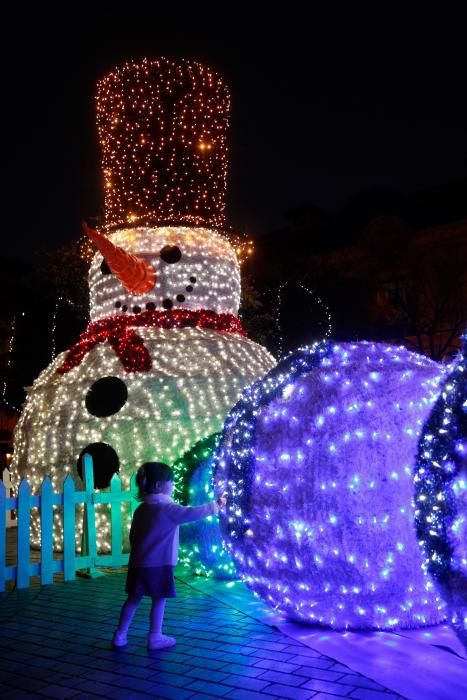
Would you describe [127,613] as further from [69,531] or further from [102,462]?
[102,462]

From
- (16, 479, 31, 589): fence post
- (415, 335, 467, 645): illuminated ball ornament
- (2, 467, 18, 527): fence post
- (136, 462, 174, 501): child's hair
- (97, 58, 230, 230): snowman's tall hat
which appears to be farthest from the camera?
(2, 467, 18, 527): fence post

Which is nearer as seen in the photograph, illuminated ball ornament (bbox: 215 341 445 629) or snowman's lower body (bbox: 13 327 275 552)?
Answer: illuminated ball ornament (bbox: 215 341 445 629)

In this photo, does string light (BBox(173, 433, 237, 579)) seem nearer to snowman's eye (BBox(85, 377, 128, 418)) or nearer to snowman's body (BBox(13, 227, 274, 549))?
snowman's body (BBox(13, 227, 274, 549))

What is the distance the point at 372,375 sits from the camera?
218 inches

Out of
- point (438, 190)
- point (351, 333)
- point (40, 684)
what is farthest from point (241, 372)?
point (438, 190)

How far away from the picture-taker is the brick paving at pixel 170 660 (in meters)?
4.18

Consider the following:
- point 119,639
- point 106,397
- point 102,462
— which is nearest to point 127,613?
point 119,639

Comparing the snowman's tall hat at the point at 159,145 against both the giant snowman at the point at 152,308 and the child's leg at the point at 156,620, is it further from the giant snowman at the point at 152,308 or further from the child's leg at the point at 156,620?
the child's leg at the point at 156,620

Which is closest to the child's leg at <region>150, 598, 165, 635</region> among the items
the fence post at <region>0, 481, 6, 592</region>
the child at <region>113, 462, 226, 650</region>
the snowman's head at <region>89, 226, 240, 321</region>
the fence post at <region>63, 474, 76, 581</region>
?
the child at <region>113, 462, 226, 650</region>

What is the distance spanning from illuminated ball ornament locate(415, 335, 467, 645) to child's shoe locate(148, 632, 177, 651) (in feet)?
7.01

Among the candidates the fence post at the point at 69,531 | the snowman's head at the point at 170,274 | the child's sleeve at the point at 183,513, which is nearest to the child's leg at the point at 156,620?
the child's sleeve at the point at 183,513

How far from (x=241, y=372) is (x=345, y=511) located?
4.18 m

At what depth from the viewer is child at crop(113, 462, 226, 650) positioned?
5.18 metres

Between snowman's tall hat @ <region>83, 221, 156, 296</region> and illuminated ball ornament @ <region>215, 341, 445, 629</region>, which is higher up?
snowman's tall hat @ <region>83, 221, 156, 296</region>
